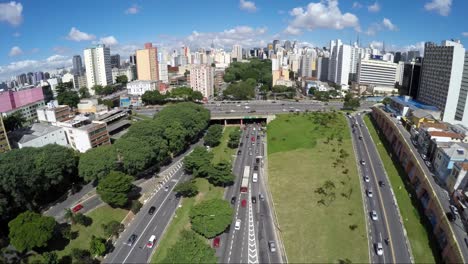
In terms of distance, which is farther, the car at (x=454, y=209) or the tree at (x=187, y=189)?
the tree at (x=187, y=189)

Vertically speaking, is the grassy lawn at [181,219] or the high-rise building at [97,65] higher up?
the high-rise building at [97,65]

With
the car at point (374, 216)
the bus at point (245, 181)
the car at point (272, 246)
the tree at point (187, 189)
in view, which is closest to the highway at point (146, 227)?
the tree at point (187, 189)

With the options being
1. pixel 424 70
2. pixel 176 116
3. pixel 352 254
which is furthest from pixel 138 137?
pixel 424 70

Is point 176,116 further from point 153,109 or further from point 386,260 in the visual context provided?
point 386,260

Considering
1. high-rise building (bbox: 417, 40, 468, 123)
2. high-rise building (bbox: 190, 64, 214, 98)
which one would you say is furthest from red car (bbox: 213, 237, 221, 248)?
high-rise building (bbox: 190, 64, 214, 98)

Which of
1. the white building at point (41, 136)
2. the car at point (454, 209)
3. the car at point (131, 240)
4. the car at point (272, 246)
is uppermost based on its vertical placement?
the white building at point (41, 136)

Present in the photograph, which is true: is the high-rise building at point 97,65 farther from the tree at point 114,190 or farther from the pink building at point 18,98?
the tree at point 114,190

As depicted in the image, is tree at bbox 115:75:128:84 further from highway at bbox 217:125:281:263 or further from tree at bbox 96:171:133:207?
tree at bbox 96:171:133:207
